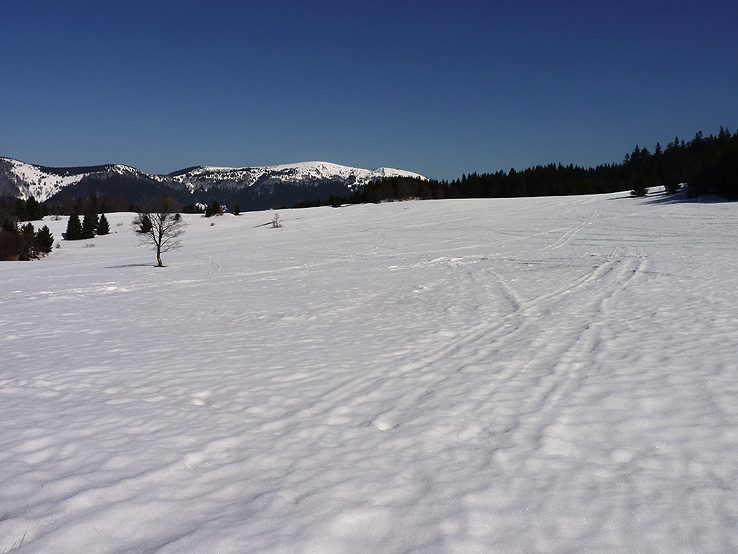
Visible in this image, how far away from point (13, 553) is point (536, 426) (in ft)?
16.7

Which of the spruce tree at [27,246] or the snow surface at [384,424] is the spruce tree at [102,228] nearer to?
the spruce tree at [27,246]

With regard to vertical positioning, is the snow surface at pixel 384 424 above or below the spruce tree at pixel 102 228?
below

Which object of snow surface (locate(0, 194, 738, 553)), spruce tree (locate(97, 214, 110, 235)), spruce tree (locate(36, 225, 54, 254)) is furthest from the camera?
spruce tree (locate(97, 214, 110, 235))

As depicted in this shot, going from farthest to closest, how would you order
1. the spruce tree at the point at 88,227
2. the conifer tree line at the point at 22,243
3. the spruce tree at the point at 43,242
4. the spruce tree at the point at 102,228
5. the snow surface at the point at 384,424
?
the spruce tree at the point at 102,228 → the spruce tree at the point at 88,227 → the spruce tree at the point at 43,242 → the conifer tree line at the point at 22,243 → the snow surface at the point at 384,424

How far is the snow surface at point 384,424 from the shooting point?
3465 mm

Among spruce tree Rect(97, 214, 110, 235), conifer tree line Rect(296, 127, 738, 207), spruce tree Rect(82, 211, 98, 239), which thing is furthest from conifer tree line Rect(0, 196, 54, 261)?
conifer tree line Rect(296, 127, 738, 207)

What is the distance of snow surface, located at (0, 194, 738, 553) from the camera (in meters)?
3.46

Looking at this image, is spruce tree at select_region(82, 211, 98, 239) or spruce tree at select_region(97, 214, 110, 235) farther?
spruce tree at select_region(97, 214, 110, 235)

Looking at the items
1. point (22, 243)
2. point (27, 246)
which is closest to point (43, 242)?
point (27, 246)

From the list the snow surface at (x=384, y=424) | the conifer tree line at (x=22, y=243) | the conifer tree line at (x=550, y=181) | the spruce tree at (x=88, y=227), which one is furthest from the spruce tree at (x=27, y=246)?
the conifer tree line at (x=550, y=181)

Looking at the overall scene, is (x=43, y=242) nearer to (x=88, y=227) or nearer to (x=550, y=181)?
(x=88, y=227)

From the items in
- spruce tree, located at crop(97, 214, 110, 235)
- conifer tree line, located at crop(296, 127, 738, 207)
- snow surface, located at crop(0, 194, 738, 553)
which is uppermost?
conifer tree line, located at crop(296, 127, 738, 207)

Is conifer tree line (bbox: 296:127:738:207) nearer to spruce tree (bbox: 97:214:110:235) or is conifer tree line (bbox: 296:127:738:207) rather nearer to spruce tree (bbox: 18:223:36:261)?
spruce tree (bbox: 97:214:110:235)

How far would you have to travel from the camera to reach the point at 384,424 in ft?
17.9
